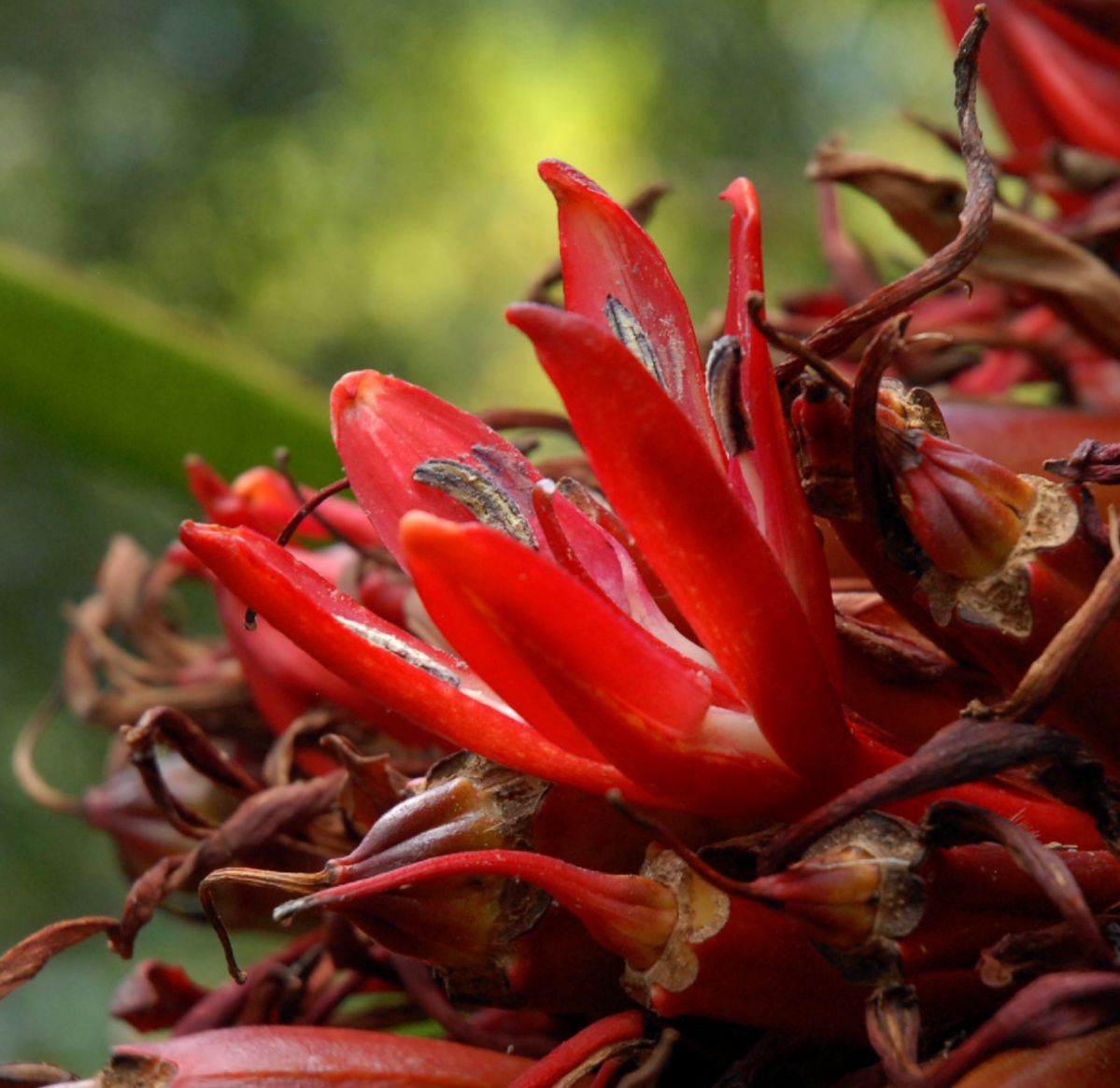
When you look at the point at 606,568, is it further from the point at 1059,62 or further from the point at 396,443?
the point at 1059,62

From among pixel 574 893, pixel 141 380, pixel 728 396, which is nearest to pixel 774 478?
pixel 728 396

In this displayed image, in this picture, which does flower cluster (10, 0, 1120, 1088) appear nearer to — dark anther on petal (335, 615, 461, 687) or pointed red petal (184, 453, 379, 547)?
dark anther on petal (335, 615, 461, 687)

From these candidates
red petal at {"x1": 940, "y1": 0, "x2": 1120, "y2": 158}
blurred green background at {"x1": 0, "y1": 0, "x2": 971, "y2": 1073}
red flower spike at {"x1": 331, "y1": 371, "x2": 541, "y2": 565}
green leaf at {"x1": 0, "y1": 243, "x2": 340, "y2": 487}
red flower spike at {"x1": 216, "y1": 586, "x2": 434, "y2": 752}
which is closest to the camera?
red flower spike at {"x1": 331, "y1": 371, "x2": 541, "y2": 565}

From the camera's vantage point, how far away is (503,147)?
3.58m

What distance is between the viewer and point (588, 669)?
377 millimetres

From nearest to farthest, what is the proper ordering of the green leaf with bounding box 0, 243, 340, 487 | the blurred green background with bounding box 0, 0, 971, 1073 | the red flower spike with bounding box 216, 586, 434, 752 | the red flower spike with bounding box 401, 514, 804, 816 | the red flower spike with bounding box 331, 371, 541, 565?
the red flower spike with bounding box 401, 514, 804, 816 → the red flower spike with bounding box 331, 371, 541, 565 → the red flower spike with bounding box 216, 586, 434, 752 → the green leaf with bounding box 0, 243, 340, 487 → the blurred green background with bounding box 0, 0, 971, 1073

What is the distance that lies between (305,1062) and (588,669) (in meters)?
0.18

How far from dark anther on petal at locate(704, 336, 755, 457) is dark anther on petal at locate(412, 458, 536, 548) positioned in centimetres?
7

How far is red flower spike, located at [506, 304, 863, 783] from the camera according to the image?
1.19 ft

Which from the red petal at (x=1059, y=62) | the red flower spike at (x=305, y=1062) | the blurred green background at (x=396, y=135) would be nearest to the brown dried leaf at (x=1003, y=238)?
the red petal at (x=1059, y=62)

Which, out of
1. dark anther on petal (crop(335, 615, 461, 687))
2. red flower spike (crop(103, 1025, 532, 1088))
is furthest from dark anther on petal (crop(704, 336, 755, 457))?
red flower spike (crop(103, 1025, 532, 1088))

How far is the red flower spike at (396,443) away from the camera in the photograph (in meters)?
0.46

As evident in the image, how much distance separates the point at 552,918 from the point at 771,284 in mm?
2830

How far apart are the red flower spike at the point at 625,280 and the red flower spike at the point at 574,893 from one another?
13 centimetres
